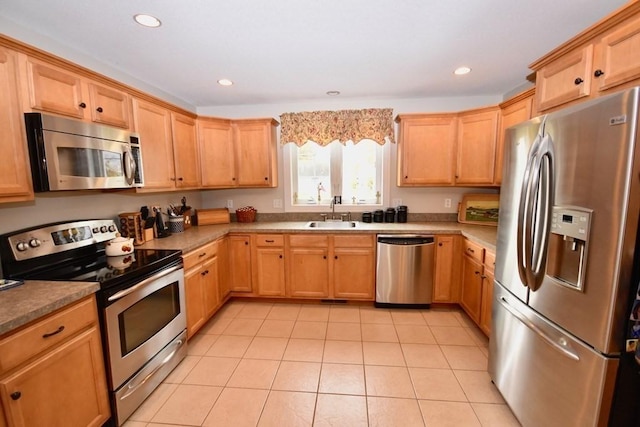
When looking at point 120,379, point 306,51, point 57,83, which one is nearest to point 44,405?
point 120,379

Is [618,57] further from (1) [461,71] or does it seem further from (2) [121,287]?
(2) [121,287]

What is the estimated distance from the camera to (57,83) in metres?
1.68

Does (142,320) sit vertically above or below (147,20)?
below

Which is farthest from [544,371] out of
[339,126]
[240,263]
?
[339,126]

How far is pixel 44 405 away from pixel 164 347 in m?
0.78

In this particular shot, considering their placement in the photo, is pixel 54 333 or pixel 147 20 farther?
pixel 147 20

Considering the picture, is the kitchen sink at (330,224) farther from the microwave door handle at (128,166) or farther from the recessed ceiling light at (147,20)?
the recessed ceiling light at (147,20)

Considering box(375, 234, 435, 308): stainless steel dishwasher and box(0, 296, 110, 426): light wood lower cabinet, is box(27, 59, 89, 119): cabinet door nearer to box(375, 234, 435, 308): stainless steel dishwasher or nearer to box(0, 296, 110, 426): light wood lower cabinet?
box(0, 296, 110, 426): light wood lower cabinet

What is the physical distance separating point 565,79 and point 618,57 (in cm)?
29

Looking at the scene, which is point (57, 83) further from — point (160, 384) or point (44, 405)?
point (160, 384)

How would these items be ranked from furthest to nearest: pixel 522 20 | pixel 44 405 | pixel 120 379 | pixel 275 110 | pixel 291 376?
pixel 275 110 → pixel 291 376 → pixel 522 20 → pixel 120 379 → pixel 44 405

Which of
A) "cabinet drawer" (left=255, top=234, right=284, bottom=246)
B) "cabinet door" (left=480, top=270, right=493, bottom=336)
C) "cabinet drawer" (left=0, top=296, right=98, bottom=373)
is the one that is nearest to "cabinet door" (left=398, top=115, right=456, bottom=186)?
"cabinet door" (left=480, top=270, right=493, bottom=336)

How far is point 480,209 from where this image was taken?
127 inches

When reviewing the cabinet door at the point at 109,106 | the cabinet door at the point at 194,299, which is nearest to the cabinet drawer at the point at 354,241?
the cabinet door at the point at 194,299
